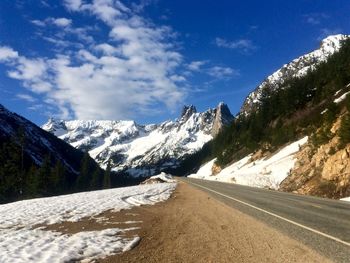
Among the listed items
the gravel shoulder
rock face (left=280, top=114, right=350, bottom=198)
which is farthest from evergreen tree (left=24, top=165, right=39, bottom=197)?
the gravel shoulder

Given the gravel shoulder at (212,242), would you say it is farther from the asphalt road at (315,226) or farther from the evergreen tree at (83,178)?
the evergreen tree at (83,178)

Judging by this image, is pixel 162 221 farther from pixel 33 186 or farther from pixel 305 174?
pixel 33 186

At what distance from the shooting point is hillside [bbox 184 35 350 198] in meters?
28.8

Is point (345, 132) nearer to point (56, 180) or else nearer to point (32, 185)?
point (32, 185)

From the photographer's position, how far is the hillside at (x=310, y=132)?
94.4ft

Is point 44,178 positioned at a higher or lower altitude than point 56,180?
higher

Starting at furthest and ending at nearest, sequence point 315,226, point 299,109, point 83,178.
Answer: point 83,178 → point 299,109 → point 315,226

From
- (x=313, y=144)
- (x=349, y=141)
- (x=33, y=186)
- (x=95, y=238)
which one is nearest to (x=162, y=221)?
(x=95, y=238)

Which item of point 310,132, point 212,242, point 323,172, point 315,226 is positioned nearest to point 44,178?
point 310,132

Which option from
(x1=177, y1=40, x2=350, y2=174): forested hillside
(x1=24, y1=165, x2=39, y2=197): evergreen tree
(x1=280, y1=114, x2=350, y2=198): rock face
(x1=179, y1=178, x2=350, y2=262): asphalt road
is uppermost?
(x1=177, y1=40, x2=350, y2=174): forested hillside

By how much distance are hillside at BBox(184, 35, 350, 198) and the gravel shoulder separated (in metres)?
15.7

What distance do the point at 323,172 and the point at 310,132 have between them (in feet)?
58.1

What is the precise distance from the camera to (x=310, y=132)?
4669 cm

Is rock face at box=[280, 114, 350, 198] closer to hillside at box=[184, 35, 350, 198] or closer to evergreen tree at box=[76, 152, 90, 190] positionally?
hillside at box=[184, 35, 350, 198]
